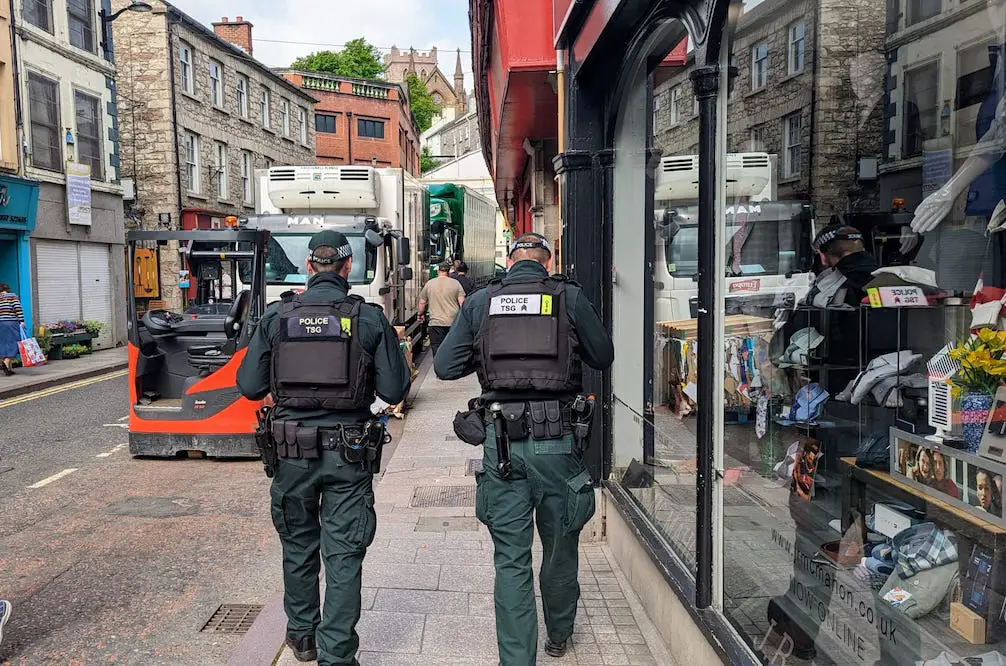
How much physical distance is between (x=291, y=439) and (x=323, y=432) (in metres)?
0.15

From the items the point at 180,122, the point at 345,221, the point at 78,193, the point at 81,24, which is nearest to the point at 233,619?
the point at 345,221

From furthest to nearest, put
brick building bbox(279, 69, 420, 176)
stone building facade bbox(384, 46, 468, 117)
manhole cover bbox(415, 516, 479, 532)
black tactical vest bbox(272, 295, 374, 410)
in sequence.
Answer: stone building facade bbox(384, 46, 468, 117) → brick building bbox(279, 69, 420, 176) → manhole cover bbox(415, 516, 479, 532) → black tactical vest bbox(272, 295, 374, 410)

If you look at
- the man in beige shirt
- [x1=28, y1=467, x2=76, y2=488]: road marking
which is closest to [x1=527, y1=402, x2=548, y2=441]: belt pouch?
[x1=28, y1=467, x2=76, y2=488]: road marking

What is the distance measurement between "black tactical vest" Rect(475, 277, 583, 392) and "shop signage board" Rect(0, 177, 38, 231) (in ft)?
54.6

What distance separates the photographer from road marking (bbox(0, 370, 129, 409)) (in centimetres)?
1231

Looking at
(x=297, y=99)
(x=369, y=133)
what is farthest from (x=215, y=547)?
(x=369, y=133)

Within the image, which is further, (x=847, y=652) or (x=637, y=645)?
(x=637, y=645)

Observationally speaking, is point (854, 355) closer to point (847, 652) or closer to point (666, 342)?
point (847, 652)

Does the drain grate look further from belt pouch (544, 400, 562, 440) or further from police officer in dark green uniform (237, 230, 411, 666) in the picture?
belt pouch (544, 400, 562, 440)

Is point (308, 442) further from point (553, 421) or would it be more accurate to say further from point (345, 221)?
point (345, 221)

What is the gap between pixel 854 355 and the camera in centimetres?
337

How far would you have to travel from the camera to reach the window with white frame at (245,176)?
28188mm

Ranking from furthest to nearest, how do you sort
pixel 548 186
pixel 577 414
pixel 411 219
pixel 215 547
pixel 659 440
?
1. pixel 411 219
2. pixel 548 186
3. pixel 215 547
4. pixel 659 440
5. pixel 577 414

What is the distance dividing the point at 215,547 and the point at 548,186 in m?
8.60
